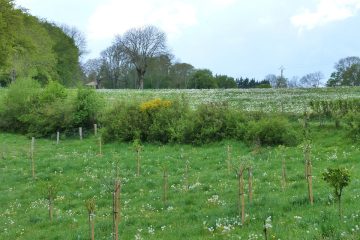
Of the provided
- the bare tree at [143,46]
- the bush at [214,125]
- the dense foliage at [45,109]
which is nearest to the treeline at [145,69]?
the bare tree at [143,46]

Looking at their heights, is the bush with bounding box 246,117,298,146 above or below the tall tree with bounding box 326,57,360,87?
below

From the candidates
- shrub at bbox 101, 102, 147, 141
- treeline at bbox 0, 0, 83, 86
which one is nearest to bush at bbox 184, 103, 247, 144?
shrub at bbox 101, 102, 147, 141

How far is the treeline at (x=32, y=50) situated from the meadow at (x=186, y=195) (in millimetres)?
7967

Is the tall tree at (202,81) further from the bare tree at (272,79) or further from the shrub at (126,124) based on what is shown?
the shrub at (126,124)

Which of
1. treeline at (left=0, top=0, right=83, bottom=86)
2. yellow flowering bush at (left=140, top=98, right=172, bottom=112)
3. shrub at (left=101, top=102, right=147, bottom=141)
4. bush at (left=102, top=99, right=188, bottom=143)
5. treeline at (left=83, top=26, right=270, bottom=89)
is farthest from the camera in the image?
treeline at (left=83, top=26, right=270, bottom=89)

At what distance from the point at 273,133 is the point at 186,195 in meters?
13.5

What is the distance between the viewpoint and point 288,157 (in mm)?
22422

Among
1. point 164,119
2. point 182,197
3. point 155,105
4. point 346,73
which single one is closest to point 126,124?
point 155,105

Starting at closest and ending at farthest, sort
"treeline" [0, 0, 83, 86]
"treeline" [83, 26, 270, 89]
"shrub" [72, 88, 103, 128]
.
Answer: "treeline" [0, 0, 83, 86]
"shrub" [72, 88, 103, 128]
"treeline" [83, 26, 270, 89]

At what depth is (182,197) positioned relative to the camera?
50.7ft

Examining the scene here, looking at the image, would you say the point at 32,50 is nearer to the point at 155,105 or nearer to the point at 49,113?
the point at 49,113

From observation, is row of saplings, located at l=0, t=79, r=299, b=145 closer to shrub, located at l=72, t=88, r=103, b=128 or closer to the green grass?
shrub, located at l=72, t=88, r=103, b=128

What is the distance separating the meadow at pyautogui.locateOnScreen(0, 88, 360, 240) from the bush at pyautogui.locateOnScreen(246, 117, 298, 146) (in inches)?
40.5

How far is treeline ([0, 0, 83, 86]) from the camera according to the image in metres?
30.3
